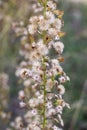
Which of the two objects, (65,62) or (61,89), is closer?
(61,89)

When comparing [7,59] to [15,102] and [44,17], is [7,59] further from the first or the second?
[44,17]

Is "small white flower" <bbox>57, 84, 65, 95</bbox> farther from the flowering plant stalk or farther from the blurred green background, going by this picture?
the blurred green background

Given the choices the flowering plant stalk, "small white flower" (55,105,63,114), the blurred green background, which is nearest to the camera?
the flowering plant stalk

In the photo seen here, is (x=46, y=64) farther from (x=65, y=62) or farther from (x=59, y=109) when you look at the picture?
(x=65, y=62)

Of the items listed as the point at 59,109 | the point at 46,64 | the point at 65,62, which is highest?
the point at 65,62

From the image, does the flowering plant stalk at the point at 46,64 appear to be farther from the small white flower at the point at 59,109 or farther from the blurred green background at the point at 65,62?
the blurred green background at the point at 65,62

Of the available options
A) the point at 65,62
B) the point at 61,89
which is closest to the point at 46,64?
the point at 61,89

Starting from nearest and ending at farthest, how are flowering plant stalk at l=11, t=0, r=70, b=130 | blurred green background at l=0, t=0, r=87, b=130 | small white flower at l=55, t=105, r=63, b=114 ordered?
flowering plant stalk at l=11, t=0, r=70, b=130
small white flower at l=55, t=105, r=63, b=114
blurred green background at l=0, t=0, r=87, b=130

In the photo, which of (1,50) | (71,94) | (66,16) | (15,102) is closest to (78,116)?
(71,94)

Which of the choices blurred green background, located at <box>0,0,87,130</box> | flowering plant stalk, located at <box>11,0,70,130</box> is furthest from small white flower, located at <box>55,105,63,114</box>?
blurred green background, located at <box>0,0,87,130</box>

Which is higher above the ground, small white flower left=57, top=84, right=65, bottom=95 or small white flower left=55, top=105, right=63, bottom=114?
small white flower left=57, top=84, right=65, bottom=95

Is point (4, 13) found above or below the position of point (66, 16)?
below
